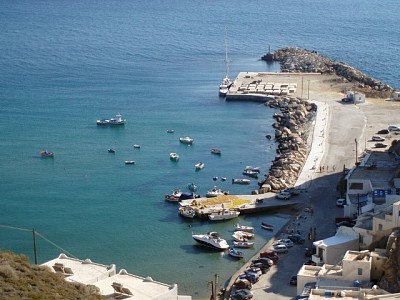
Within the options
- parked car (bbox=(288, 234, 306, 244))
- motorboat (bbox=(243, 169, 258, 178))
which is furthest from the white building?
motorboat (bbox=(243, 169, 258, 178))

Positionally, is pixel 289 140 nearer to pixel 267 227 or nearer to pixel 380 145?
pixel 380 145

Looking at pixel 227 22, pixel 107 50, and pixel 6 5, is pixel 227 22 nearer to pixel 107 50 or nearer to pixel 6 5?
pixel 107 50

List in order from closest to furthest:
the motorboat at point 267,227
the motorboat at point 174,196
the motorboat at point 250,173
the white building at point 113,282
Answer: the white building at point 113,282
the motorboat at point 267,227
the motorboat at point 174,196
the motorboat at point 250,173

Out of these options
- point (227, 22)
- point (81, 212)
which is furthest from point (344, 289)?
point (227, 22)

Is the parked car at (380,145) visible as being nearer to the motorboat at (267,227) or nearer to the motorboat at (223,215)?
the motorboat at (223,215)

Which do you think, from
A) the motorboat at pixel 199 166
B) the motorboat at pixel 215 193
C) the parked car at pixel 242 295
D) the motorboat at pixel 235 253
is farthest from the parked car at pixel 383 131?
the parked car at pixel 242 295
